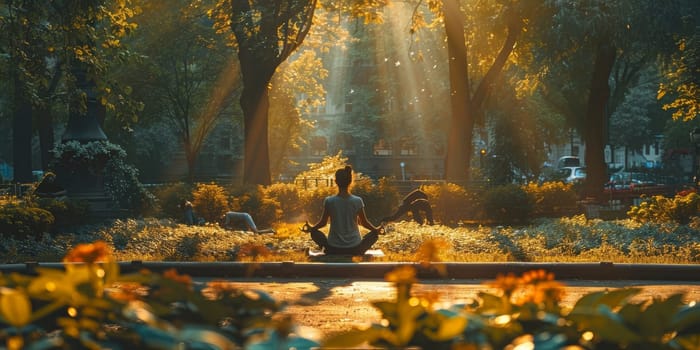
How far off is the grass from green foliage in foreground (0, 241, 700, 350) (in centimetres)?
1231

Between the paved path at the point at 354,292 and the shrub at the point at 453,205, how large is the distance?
1410 cm

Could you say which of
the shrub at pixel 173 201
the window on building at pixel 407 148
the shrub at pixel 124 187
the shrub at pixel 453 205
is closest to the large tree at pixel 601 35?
the shrub at pixel 453 205

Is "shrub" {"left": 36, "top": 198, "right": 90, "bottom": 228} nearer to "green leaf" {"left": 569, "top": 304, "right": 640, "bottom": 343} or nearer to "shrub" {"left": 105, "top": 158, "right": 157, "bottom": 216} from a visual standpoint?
"shrub" {"left": 105, "top": 158, "right": 157, "bottom": 216}

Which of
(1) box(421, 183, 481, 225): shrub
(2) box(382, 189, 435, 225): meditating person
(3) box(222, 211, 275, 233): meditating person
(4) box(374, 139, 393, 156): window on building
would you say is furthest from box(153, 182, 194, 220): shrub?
(4) box(374, 139, 393, 156): window on building

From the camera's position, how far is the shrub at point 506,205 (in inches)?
1112

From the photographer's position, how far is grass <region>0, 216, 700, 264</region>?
16688 millimetres

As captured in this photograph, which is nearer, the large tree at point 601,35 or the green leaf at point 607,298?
the green leaf at point 607,298

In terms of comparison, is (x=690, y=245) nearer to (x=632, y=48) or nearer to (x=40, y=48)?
(x=40, y=48)

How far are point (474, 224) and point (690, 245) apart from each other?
33.8 ft

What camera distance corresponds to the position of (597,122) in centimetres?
3953

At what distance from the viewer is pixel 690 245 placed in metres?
18.5

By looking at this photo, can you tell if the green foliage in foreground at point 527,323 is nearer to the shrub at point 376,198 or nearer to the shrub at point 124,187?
the shrub at point 124,187

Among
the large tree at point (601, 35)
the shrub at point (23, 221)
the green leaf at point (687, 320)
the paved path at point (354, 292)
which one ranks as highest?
the large tree at point (601, 35)

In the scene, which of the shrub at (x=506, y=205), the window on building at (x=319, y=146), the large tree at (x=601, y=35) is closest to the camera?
the shrub at (x=506, y=205)
